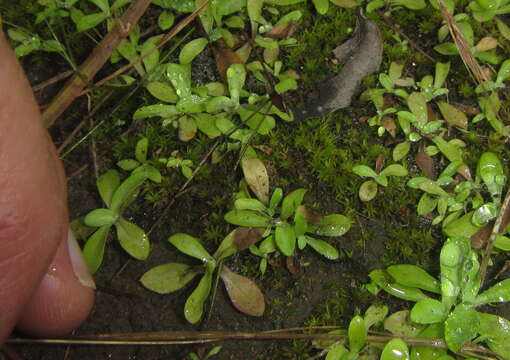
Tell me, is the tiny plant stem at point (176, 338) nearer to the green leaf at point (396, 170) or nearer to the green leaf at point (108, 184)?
the green leaf at point (108, 184)

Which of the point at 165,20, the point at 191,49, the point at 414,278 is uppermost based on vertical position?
the point at 165,20

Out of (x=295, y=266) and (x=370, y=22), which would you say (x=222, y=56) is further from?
(x=295, y=266)

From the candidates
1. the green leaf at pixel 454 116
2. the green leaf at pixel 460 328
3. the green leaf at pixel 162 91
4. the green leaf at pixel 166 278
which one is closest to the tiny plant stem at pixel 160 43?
the green leaf at pixel 162 91

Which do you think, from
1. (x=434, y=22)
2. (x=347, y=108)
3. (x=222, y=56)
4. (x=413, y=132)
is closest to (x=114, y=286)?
(x=222, y=56)

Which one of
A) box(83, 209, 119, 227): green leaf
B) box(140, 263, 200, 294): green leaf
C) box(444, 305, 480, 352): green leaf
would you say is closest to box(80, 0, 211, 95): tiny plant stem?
box(83, 209, 119, 227): green leaf

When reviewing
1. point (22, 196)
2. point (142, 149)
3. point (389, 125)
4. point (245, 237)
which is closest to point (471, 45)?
point (389, 125)

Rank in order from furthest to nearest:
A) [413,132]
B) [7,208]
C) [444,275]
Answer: [413,132] < [444,275] < [7,208]

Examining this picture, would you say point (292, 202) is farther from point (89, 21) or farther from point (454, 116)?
point (89, 21)
